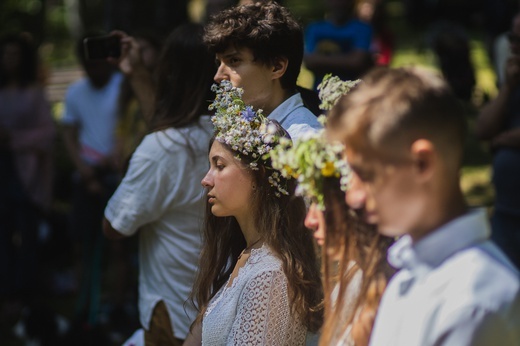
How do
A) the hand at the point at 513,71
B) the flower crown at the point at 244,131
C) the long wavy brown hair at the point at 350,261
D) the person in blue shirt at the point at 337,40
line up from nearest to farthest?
the long wavy brown hair at the point at 350,261 → the flower crown at the point at 244,131 → the hand at the point at 513,71 → the person in blue shirt at the point at 337,40

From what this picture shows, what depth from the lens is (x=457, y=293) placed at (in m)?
2.00

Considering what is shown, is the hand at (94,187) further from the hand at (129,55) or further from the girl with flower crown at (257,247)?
the girl with flower crown at (257,247)

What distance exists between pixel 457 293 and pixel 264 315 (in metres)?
1.17

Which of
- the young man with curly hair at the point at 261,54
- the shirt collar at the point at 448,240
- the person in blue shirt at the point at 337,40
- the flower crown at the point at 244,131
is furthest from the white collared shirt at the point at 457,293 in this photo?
the person in blue shirt at the point at 337,40

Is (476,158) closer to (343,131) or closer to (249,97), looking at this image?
(249,97)

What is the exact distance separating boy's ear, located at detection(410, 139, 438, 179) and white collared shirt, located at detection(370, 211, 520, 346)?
12 cm

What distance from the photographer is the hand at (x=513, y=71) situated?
211 inches

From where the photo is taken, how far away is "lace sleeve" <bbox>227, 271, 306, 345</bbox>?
3.07 meters

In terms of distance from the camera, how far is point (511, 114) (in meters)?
5.61

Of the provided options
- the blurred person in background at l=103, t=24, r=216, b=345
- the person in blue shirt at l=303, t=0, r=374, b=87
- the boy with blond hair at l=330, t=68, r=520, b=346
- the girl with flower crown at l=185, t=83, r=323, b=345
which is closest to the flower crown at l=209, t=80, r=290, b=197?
the girl with flower crown at l=185, t=83, r=323, b=345

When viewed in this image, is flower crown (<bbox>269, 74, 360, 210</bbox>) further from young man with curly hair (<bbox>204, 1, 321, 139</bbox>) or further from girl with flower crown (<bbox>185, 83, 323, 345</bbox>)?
young man with curly hair (<bbox>204, 1, 321, 139</bbox>)

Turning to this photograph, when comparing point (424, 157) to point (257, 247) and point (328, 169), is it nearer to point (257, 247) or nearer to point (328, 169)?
point (328, 169)

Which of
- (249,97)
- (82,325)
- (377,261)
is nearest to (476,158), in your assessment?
(82,325)

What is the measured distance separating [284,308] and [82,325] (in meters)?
3.37
